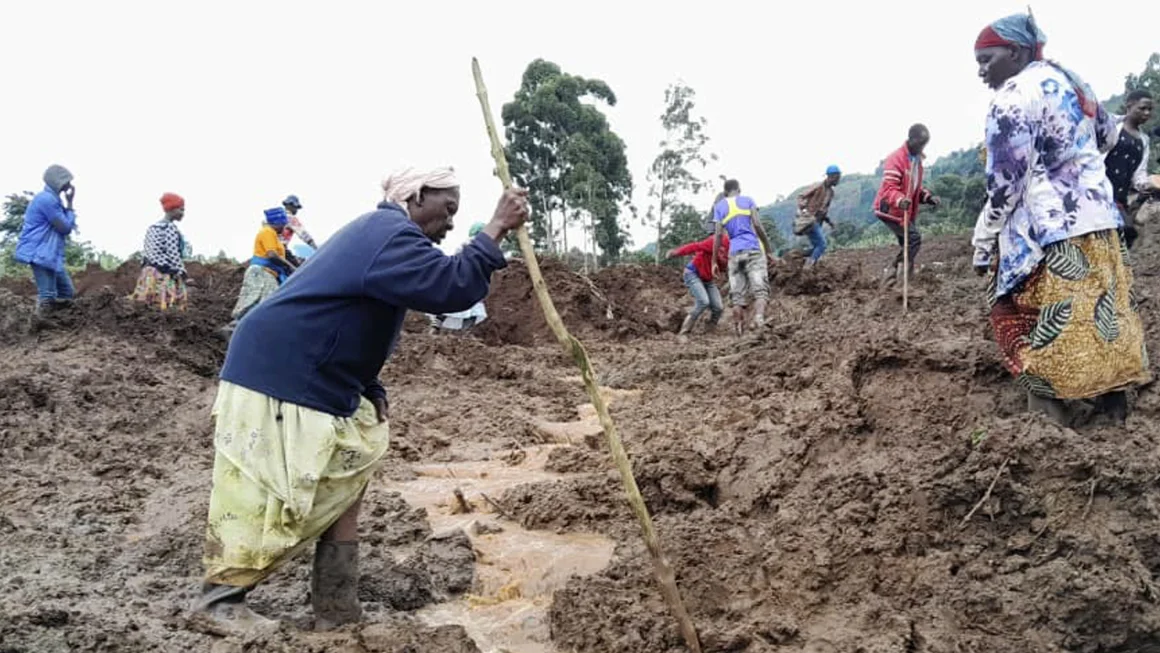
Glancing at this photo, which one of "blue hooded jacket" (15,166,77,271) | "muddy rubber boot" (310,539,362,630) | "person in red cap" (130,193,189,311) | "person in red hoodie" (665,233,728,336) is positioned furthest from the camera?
"person in red hoodie" (665,233,728,336)

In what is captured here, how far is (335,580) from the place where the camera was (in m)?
2.71

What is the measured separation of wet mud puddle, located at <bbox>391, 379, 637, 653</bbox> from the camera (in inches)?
109

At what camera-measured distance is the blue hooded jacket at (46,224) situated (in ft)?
25.7

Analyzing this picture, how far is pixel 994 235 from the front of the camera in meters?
3.47

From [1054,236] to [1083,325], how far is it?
1.08 feet

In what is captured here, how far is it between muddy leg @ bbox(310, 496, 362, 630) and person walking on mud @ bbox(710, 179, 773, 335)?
669cm

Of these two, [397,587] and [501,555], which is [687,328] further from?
[397,587]

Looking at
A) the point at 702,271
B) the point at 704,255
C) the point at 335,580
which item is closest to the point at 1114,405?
the point at 335,580

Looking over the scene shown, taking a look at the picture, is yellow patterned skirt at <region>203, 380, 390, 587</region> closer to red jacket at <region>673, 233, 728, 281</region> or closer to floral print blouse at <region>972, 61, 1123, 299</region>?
floral print blouse at <region>972, 61, 1123, 299</region>

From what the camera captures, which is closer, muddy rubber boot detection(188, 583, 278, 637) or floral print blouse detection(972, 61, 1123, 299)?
muddy rubber boot detection(188, 583, 278, 637)

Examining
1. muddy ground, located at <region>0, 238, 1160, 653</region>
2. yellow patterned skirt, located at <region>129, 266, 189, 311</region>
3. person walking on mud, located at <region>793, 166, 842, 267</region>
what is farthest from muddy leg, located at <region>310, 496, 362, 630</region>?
person walking on mud, located at <region>793, 166, 842, 267</region>

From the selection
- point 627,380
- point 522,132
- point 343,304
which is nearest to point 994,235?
point 343,304

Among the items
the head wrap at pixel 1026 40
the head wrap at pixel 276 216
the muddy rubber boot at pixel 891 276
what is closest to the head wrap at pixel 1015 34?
the head wrap at pixel 1026 40

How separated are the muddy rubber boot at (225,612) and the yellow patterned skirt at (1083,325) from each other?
2.73 metres
